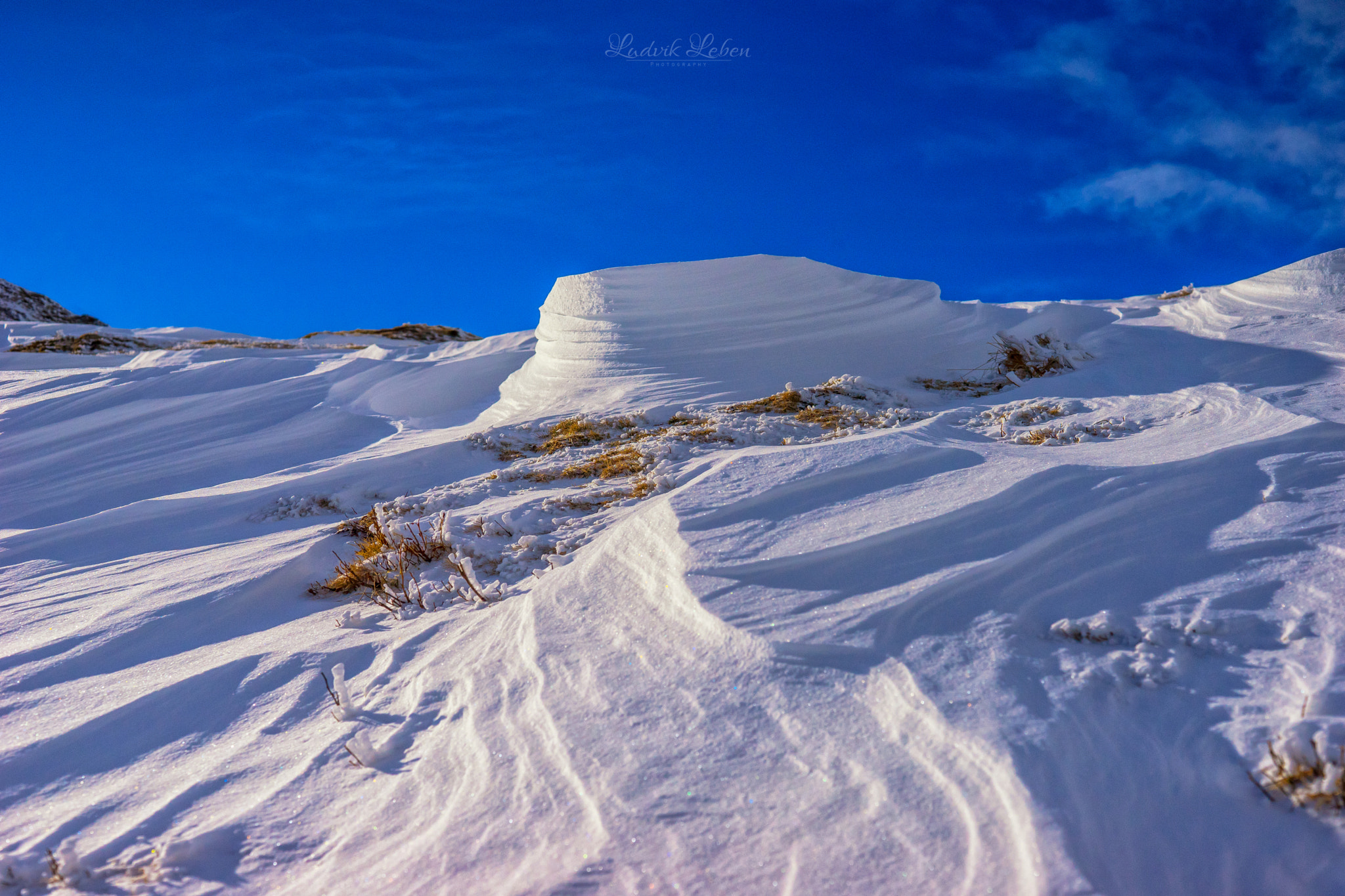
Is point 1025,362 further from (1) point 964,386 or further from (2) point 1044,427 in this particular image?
(2) point 1044,427

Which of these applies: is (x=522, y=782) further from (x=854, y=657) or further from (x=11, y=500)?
(x=11, y=500)

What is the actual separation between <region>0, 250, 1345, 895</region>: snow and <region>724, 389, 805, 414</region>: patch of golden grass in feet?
2.35

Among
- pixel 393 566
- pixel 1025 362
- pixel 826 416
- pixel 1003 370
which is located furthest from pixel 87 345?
pixel 1025 362

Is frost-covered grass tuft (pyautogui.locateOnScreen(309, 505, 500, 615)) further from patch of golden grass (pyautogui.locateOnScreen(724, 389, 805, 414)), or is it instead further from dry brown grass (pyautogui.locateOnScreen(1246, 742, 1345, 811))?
patch of golden grass (pyautogui.locateOnScreen(724, 389, 805, 414))

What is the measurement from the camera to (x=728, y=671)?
1.82 m

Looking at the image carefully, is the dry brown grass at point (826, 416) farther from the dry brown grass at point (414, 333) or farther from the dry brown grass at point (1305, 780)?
the dry brown grass at point (414, 333)

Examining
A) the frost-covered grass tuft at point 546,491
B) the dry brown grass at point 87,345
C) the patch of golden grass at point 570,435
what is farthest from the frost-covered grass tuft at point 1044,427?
the dry brown grass at point 87,345

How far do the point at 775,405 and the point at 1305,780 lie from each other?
3.87m

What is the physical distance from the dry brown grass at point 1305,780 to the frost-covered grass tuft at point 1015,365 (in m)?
4.44

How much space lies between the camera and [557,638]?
211 centimetres

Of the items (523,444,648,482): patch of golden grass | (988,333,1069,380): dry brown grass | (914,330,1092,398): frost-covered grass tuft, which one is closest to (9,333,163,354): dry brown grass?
(523,444,648,482): patch of golden grass

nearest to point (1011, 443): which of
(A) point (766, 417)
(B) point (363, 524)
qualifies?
(A) point (766, 417)

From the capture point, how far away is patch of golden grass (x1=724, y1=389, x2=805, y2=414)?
4988 mm

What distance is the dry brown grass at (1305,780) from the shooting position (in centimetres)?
129
